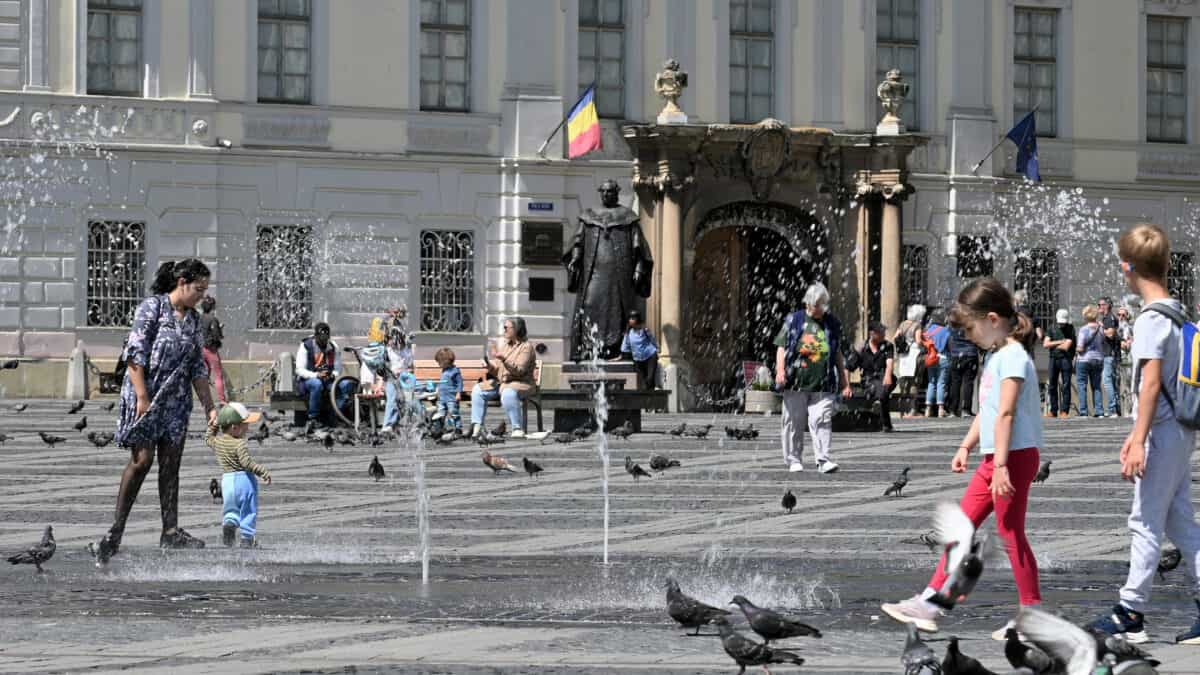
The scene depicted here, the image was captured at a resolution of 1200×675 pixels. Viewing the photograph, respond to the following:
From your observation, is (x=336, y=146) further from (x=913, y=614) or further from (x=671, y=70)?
(x=913, y=614)

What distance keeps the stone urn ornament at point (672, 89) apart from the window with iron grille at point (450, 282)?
12.0 ft

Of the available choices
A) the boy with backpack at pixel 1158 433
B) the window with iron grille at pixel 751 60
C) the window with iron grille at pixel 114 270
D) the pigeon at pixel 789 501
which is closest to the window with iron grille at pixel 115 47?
the window with iron grille at pixel 114 270

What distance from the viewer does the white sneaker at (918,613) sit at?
955cm

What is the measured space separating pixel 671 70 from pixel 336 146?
5300 mm

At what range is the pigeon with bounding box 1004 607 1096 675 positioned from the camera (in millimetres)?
6883

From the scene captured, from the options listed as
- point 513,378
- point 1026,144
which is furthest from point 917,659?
point 1026,144

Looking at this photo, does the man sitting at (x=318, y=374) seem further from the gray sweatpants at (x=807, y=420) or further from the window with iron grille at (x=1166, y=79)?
the window with iron grille at (x=1166, y=79)

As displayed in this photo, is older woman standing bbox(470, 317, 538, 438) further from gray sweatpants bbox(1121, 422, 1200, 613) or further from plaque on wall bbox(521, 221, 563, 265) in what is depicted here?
gray sweatpants bbox(1121, 422, 1200, 613)

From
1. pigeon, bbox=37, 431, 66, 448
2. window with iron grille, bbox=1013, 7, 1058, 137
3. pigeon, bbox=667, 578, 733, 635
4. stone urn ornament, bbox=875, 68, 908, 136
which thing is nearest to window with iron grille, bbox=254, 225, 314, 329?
stone urn ornament, bbox=875, 68, 908, 136

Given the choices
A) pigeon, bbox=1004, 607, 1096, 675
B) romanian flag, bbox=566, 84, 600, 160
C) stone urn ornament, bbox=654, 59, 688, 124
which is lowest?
pigeon, bbox=1004, 607, 1096, 675

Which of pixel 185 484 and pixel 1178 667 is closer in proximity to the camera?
pixel 1178 667

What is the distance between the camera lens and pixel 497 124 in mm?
40031

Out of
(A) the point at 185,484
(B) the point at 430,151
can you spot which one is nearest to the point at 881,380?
(B) the point at 430,151

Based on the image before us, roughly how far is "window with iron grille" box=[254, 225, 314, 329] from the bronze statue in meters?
9.90
